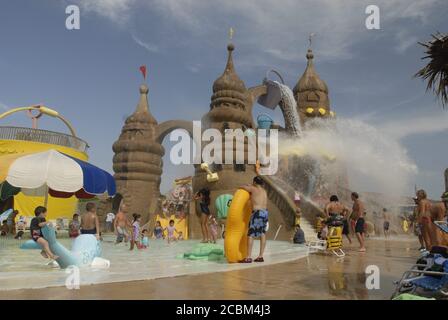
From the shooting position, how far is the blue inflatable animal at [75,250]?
246 inches

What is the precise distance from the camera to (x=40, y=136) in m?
25.5

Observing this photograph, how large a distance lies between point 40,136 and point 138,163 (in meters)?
6.79

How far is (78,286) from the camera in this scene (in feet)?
15.1

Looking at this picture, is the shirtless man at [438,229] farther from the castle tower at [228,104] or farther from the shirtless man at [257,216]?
the castle tower at [228,104]

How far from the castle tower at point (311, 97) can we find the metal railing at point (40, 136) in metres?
18.2

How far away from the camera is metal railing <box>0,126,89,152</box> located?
2453cm

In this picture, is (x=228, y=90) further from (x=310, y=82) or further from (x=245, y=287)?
(x=245, y=287)

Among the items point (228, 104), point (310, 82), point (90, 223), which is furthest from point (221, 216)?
point (310, 82)

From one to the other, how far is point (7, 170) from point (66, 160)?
175 cm

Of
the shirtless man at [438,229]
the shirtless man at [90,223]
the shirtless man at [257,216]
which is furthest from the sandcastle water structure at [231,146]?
the shirtless man at [438,229]

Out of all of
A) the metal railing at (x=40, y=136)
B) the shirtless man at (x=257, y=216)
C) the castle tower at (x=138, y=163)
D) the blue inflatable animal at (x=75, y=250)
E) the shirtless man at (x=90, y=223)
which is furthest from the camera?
the castle tower at (x=138, y=163)
